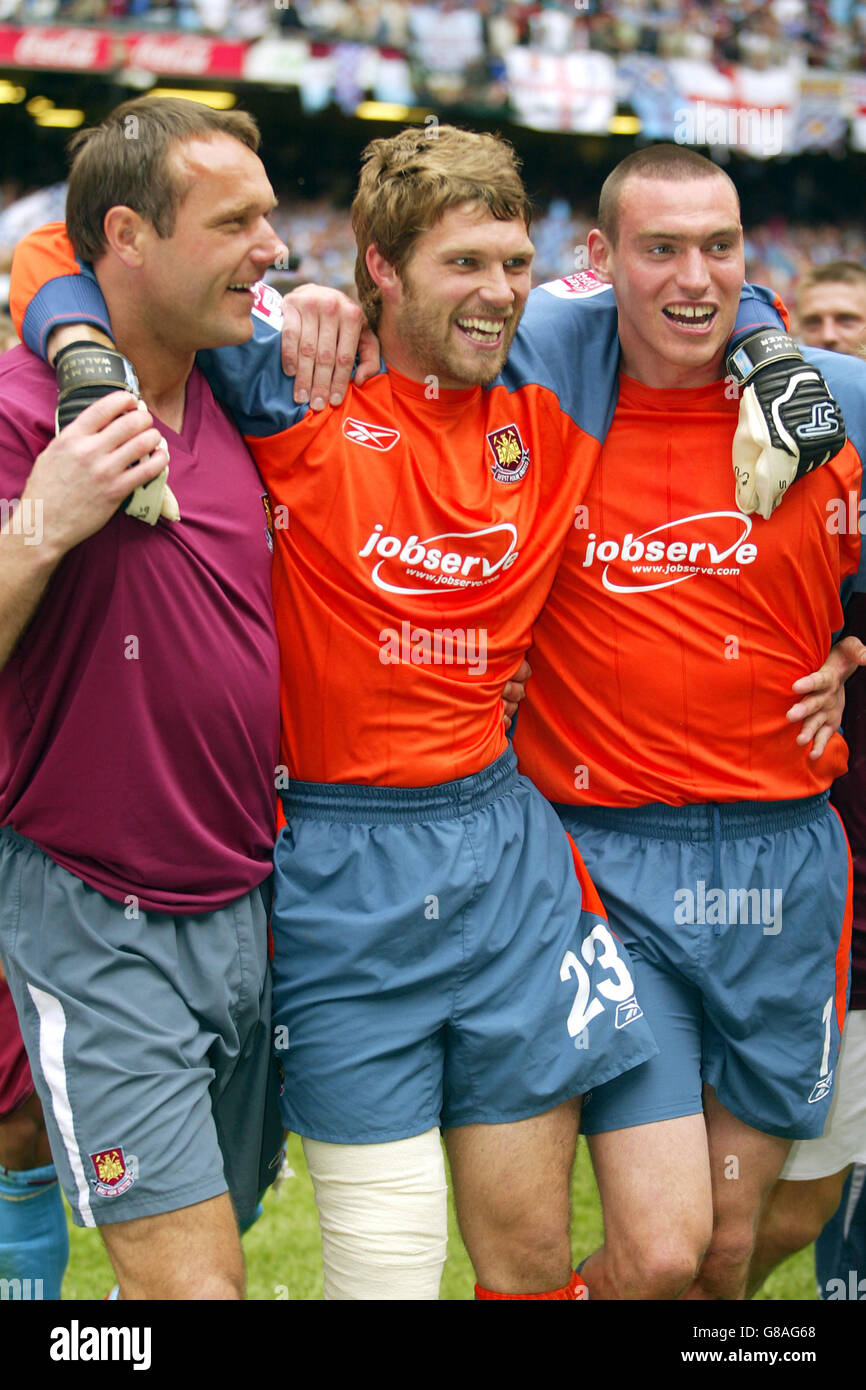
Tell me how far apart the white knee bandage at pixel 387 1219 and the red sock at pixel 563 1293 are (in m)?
0.12

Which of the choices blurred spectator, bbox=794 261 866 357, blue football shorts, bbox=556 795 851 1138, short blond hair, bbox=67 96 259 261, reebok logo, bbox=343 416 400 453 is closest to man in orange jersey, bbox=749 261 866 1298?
blue football shorts, bbox=556 795 851 1138

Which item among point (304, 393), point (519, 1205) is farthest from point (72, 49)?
point (519, 1205)

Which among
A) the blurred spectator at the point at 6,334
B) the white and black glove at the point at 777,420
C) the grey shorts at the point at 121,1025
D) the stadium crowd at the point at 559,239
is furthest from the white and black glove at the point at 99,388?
the stadium crowd at the point at 559,239

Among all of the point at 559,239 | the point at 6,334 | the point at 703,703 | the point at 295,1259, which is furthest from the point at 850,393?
the point at 559,239

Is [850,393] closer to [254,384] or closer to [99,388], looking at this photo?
[254,384]

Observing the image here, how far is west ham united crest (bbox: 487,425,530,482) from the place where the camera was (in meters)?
2.92

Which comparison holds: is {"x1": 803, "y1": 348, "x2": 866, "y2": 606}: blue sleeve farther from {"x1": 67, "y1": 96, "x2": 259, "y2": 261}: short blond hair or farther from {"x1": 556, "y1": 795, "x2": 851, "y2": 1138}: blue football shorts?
{"x1": 67, "y1": 96, "x2": 259, "y2": 261}: short blond hair

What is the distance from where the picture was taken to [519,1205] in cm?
277

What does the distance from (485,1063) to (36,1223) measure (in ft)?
4.40

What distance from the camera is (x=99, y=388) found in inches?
93.2

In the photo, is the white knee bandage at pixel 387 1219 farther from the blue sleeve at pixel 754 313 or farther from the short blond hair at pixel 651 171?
the short blond hair at pixel 651 171

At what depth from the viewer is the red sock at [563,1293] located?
283 centimetres

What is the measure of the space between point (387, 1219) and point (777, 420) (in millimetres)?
1718
